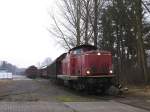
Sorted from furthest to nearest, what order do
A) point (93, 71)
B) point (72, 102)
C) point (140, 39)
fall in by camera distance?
1. point (140, 39)
2. point (93, 71)
3. point (72, 102)

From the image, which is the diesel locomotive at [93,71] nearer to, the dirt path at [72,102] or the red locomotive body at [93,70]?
the red locomotive body at [93,70]

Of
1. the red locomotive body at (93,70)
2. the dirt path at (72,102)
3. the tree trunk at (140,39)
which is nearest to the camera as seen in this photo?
Result: the dirt path at (72,102)

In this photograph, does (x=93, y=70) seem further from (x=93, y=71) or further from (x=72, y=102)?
(x=72, y=102)

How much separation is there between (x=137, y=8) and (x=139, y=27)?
1.74 meters

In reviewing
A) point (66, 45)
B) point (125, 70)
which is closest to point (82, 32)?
point (66, 45)

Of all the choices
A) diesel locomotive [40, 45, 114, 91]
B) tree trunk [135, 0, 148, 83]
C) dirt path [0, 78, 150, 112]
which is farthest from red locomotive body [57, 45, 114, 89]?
tree trunk [135, 0, 148, 83]

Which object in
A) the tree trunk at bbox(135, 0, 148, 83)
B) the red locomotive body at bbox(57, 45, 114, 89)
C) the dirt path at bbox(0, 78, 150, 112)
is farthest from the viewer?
the tree trunk at bbox(135, 0, 148, 83)

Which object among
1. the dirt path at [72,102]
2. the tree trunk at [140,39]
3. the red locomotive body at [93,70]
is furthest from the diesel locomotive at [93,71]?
the tree trunk at [140,39]

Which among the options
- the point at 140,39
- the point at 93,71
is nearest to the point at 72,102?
the point at 93,71

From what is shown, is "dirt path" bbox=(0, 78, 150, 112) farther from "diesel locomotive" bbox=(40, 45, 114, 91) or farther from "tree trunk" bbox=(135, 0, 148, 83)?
"tree trunk" bbox=(135, 0, 148, 83)

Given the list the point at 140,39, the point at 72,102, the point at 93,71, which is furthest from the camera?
the point at 140,39

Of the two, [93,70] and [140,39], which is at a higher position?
[140,39]

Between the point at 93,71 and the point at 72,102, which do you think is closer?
the point at 72,102

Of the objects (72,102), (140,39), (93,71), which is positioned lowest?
(72,102)
